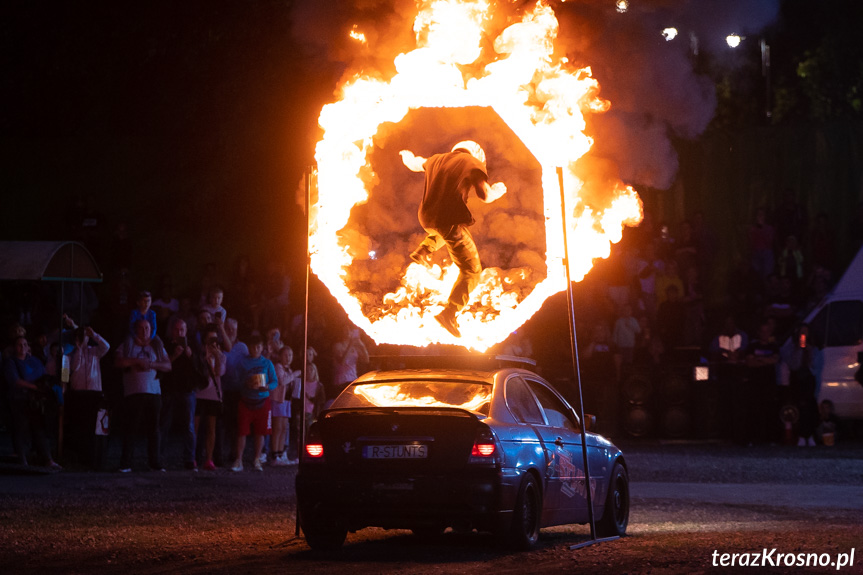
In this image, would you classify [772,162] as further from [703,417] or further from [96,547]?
[96,547]

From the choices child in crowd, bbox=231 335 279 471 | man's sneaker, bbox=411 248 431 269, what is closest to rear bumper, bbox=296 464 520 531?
man's sneaker, bbox=411 248 431 269

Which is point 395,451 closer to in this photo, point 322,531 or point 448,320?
point 322,531

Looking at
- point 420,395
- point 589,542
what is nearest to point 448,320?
point 420,395

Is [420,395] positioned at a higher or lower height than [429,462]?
higher

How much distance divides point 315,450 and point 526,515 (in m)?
1.77

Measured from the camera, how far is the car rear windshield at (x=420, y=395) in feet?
35.1

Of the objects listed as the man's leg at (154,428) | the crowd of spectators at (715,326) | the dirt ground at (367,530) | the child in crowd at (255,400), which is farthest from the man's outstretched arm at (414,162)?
the crowd of spectators at (715,326)

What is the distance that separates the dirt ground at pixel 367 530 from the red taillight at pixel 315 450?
2.59ft

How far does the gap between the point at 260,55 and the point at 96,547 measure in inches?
697

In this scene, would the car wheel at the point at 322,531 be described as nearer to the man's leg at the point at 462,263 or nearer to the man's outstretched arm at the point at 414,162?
the man's leg at the point at 462,263

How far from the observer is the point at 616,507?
12281 mm

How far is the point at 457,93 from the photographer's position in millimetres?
16266

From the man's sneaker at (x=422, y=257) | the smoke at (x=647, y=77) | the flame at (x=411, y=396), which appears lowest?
the flame at (x=411, y=396)

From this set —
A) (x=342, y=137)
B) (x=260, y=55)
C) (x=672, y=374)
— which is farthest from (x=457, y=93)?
(x=260, y=55)
